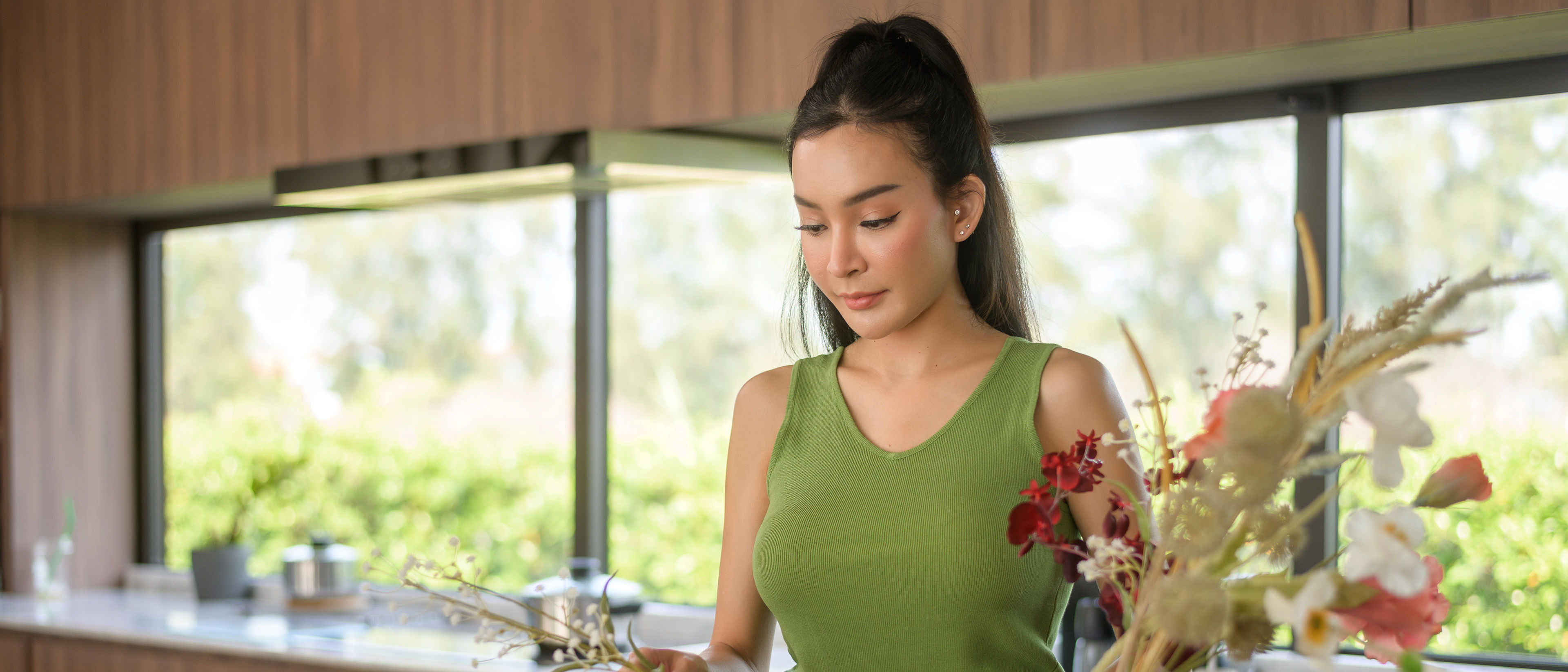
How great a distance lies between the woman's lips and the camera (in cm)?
113

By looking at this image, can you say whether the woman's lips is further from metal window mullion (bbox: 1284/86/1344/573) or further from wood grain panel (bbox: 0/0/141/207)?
wood grain panel (bbox: 0/0/141/207)

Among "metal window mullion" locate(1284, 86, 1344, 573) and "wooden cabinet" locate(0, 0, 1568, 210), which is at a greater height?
"wooden cabinet" locate(0, 0, 1568, 210)

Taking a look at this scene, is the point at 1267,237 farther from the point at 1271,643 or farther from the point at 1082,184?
the point at 1271,643

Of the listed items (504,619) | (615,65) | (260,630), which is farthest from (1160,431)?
(260,630)

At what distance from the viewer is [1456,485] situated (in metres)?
0.62

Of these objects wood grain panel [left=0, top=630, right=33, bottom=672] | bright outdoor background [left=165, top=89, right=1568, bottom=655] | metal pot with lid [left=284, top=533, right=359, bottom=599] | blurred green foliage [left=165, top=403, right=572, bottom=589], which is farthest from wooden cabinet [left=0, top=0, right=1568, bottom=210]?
blurred green foliage [left=165, top=403, right=572, bottom=589]

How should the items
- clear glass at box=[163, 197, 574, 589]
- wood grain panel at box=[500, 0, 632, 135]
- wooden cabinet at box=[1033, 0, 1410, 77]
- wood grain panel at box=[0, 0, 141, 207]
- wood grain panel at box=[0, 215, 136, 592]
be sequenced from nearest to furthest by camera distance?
wooden cabinet at box=[1033, 0, 1410, 77] < wood grain panel at box=[500, 0, 632, 135] < wood grain panel at box=[0, 0, 141, 207] < wood grain panel at box=[0, 215, 136, 592] < clear glass at box=[163, 197, 574, 589]

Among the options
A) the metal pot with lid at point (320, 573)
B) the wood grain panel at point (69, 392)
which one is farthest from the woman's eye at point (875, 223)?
the wood grain panel at point (69, 392)

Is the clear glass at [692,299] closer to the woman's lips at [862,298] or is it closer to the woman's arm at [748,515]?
the woman's arm at [748,515]

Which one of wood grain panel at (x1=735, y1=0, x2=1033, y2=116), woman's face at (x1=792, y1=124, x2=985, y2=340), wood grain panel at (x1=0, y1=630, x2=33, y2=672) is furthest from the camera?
wood grain panel at (x1=0, y1=630, x2=33, y2=672)

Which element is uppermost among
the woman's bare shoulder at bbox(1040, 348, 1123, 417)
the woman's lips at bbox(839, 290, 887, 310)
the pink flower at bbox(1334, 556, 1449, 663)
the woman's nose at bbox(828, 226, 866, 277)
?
the woman's nose at bbox(828, 226, 866, 277)

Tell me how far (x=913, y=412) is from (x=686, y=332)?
441cm

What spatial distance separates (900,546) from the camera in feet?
3.77

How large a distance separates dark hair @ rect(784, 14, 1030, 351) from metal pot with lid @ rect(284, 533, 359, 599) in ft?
7.48
